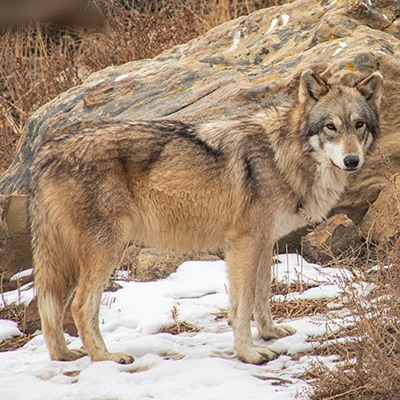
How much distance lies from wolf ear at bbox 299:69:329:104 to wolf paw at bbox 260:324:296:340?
5.49ft

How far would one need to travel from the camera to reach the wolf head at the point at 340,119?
4.48m

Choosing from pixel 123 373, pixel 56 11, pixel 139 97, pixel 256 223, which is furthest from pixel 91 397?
pixel 56 11

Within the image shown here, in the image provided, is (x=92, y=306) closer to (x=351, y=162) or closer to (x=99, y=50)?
(x=351, y=162)

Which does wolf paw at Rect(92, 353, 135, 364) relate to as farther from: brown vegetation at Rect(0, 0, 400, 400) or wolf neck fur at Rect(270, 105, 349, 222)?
wolf neck fur at Rect(270, 105, 349, 222)

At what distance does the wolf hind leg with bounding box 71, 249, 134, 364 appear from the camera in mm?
4445

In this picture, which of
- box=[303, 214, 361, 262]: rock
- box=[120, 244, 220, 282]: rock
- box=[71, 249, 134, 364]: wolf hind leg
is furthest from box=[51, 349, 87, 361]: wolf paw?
box=[303, 214, 361, 262]: rock

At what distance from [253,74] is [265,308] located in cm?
314

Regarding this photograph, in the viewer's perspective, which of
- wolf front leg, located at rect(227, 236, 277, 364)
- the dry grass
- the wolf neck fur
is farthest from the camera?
the dry grass

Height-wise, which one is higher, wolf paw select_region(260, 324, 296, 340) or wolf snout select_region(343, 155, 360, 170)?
wolf snout select_region(343, 155, 360, 170)

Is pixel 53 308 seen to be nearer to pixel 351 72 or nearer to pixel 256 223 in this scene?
pixel 256 223

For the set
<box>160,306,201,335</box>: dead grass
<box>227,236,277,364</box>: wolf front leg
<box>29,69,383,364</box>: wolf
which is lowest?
<box>160,306,201,335</box>: dead grass

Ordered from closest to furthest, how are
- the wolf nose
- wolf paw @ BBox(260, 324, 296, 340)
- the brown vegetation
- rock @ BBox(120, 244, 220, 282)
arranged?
the brown vegetation
the wolf nose
wolf paw @ BBox(260, 324, 296, 340)
rock @ BBox(120, 244, 220, 282)

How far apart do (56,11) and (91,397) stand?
34.6ft

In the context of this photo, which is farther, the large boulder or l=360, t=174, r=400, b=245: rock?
the large boulder
